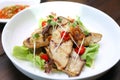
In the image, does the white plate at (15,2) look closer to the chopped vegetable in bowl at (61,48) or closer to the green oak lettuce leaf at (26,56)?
the chopped vegetable in bowl at (61,48)

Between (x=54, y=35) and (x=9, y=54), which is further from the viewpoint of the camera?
(x=54, y=35)

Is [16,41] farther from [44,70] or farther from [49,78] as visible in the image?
[49,78]

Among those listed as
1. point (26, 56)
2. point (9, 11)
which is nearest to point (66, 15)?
point (9, 11)

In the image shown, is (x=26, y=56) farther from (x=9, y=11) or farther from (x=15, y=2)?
(x=15, y=2)

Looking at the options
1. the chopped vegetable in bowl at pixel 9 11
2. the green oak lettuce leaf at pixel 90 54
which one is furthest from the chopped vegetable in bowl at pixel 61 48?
the chopped vegetable in bowl at pixel 9 11

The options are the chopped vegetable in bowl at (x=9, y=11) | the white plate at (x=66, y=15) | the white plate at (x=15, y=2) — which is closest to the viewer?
the white plate at (x=66, y=15)

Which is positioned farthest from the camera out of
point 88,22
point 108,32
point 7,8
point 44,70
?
point 7,8

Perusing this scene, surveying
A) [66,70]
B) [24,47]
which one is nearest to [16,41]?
[24,47]

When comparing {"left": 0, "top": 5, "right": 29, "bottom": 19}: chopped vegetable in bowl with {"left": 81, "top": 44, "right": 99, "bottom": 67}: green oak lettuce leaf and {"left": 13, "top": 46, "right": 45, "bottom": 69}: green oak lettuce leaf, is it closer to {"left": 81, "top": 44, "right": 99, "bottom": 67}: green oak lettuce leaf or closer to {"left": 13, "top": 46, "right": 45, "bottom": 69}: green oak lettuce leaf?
{"left": 13, "top": 46, "right": 45, "bottom": 69}: green oak lettuce leaf
